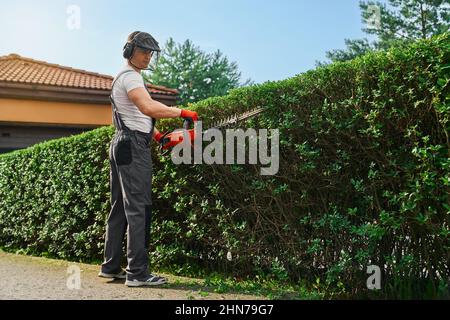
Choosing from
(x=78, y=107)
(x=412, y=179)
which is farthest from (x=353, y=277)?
(x=78, y=107)

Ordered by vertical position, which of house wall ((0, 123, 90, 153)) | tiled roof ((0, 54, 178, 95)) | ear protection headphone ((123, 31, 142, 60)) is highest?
tiled roof ((0, 54, 178, 95))

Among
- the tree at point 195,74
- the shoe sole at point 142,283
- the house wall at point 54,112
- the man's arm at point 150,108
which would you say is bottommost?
the shoe sole at point 142,283

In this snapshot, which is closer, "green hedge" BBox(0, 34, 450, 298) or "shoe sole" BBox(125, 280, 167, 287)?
"green hedge" BBox(0, 34, 450, 298)

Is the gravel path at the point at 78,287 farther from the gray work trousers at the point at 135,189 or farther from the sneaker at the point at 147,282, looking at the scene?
the gray work trousers at the point at 135,189

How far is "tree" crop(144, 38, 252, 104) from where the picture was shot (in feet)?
155

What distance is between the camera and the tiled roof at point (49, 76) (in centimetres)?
1898

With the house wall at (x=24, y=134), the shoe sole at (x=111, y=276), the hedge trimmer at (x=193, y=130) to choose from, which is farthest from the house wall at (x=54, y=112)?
the hedge trimmer at (x=193, y=130)

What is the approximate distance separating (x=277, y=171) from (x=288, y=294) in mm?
1114

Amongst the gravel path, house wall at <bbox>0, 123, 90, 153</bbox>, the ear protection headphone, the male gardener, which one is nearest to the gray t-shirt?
the male gardener

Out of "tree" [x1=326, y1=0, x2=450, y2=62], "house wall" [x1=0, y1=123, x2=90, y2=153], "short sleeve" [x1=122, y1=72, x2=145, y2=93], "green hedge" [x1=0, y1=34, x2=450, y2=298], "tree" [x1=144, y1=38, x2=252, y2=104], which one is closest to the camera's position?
"green hedge" [x1=0, y1=34, x2=450, y2=298]

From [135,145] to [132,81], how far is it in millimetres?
625

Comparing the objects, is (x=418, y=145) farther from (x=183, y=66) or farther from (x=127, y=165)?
(x=183, y=66)

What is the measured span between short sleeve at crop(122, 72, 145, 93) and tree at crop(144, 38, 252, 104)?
134 feet

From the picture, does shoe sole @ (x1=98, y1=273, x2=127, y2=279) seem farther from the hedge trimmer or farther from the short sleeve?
the short sleeve
